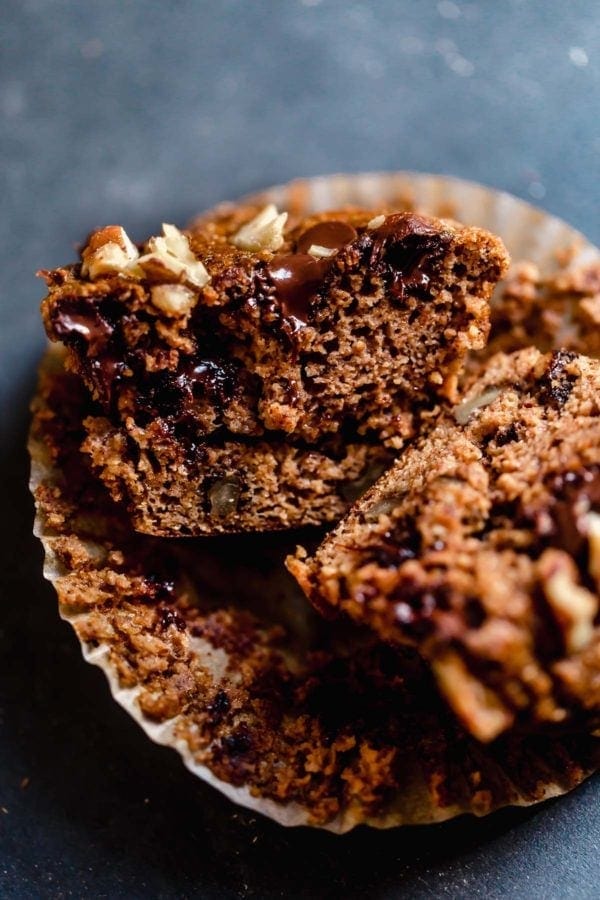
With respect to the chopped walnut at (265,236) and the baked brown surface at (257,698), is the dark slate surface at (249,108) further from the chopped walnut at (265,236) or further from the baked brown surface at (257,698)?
the chopped walnut at (265,236)

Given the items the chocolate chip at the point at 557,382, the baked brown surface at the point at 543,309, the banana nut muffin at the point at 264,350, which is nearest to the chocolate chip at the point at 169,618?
the banana nut muffin at the point at 264,350

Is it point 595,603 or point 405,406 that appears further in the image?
point 405,406

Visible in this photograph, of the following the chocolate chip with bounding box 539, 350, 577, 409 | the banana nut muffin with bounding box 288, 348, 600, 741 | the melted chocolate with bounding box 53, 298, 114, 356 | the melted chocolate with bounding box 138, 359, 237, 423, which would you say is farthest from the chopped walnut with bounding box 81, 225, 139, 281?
the chocolate chip with bounding box 539, 350, 577, 409

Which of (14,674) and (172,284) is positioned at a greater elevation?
(172,284)

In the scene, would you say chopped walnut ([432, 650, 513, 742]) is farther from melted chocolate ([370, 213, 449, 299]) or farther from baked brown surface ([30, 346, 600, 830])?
melted chocolate ([370, 213, 449, 299])

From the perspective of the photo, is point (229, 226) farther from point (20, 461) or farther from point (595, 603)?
point (595, 603)

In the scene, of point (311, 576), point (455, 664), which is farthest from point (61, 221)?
point (455, 664)

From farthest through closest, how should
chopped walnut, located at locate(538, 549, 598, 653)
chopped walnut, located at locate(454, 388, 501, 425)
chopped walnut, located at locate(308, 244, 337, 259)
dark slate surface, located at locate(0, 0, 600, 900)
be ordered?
dark slate surface, located at locate(0, 0, 600, 900) → chopped walnut, located at locate(454, 388, 501, 425) → chopped walnut, located at locate(308, 244, 337, 259) → chopped walnut, located at locate(538, 549, 598, 653)
